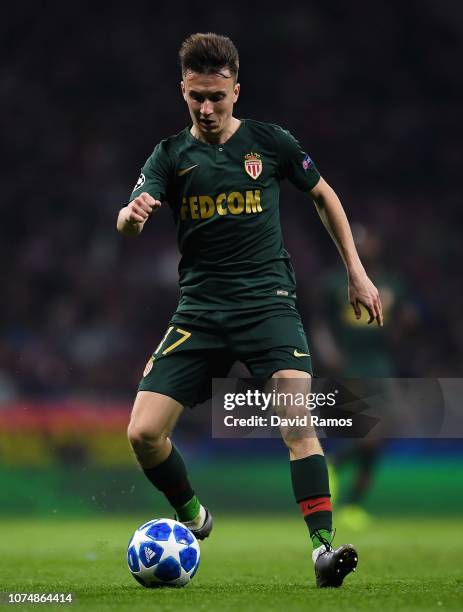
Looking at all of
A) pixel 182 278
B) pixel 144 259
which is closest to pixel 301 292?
pixel 144 259

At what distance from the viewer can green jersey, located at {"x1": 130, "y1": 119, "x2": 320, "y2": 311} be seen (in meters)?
4.88

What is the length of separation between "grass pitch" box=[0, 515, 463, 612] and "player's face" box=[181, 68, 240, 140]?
177cm

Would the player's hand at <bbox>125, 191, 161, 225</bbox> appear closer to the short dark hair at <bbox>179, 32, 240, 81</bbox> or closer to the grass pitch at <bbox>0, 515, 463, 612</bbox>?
the short dark hair at <bbox>179, 32, 240, 81</bbox>

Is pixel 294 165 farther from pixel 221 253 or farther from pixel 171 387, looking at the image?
pixel 171 387

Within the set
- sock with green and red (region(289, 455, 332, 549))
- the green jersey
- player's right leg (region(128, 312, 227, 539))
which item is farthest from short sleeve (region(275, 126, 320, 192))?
sock with green and red (region(289, 455, 332, 549))

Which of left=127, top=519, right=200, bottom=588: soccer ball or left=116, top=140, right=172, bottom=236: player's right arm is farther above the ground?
left=116, top=140, right=172, bottom=236: player's right arm

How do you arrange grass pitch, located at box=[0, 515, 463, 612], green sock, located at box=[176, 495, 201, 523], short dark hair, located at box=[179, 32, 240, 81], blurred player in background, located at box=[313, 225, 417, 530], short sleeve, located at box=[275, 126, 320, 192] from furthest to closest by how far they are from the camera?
blurred player in background, located at box=[313, 225, 417, 530] → green sock, located at box=[176, 495, 201, 523] → short sleeve, located at box=[275, 126, 320, 192] → short dark hair, located at box=[179, 32, 240, 81] → grass pitch, located at box=[0, 515, 463, 612]

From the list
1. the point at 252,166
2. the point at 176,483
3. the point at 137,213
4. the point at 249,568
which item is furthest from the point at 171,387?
the point at 249,568

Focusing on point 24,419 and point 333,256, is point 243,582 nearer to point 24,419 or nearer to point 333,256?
A: point 24,419

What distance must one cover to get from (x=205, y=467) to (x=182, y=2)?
801cm

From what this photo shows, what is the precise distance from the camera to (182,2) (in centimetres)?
1673

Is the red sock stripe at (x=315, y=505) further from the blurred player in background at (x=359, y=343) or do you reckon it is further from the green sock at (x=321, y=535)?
the blurred player in background at (x=359, y=343)

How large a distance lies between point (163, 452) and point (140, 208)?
1.08 metres

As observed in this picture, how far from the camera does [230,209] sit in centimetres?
487
